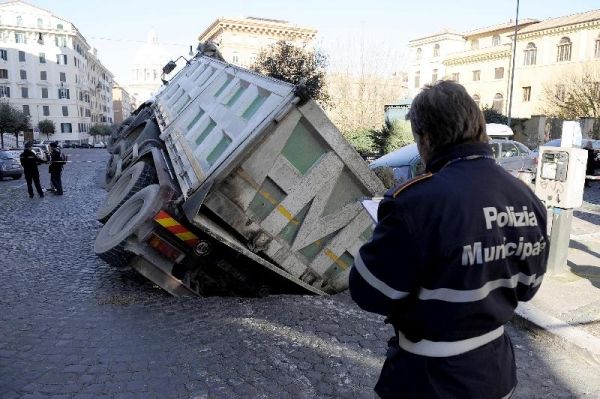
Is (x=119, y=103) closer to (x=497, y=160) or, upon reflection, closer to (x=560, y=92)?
(x=560, y=92)

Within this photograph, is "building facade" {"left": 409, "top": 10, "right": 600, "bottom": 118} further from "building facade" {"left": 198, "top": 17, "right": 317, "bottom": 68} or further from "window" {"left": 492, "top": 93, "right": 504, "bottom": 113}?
"building facade" {"left": 198, "top": 17, "right": 317, "bottom": 68}

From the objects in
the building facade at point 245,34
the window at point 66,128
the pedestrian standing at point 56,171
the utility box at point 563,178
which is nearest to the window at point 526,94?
the building facade at point 245,34

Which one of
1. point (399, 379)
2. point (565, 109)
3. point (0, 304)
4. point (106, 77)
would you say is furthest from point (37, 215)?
point (106, 77)

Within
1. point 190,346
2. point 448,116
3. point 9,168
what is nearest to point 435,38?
point 9,168

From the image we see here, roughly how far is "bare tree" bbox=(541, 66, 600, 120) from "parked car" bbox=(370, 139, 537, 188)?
19.7 metres

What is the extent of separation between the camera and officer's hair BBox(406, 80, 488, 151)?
1661mm

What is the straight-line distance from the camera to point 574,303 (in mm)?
4938

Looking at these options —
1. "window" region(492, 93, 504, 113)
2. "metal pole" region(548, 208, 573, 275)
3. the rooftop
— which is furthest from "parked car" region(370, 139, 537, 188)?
"window" region(492, 93, 504, 113)

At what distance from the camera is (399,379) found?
1.74 meters

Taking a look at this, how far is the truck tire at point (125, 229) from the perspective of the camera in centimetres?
486

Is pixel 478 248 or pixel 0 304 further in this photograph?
pixel 0 304

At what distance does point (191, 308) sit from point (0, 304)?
2.02 m

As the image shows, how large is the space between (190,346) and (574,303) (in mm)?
3879

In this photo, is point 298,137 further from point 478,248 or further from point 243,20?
point 243,20
